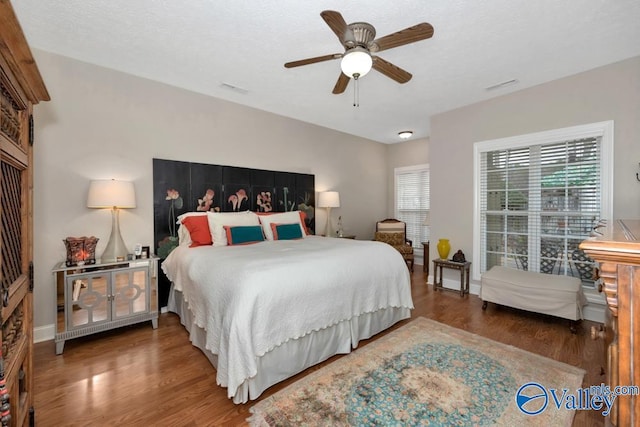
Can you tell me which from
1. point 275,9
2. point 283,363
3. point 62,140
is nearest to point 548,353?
point 283,363

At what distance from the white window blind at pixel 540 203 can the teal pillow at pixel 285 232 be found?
269 centimetres

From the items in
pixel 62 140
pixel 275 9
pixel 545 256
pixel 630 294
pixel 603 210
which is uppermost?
pixel 275 9

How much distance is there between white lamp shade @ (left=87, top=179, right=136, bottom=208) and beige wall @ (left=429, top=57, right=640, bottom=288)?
165 inches

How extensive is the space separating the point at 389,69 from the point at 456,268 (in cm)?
293

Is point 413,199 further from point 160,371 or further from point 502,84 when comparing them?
point 160,371

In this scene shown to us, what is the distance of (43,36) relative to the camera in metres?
2.44

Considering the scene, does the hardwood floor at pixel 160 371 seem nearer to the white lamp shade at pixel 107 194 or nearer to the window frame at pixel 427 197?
the white lamp shade at pixel 107 194

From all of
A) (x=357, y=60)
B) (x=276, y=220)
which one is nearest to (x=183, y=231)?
(x=276, y=220)

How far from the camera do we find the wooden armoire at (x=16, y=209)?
1.06 meters

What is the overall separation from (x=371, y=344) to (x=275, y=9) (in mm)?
2893

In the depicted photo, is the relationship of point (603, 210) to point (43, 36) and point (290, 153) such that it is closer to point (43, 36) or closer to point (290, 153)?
point (290, 153)

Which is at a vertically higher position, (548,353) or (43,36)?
(43,36)

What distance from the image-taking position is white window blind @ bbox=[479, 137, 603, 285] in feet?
10.6

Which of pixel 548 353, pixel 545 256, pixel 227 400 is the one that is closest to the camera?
pixel 227 400
